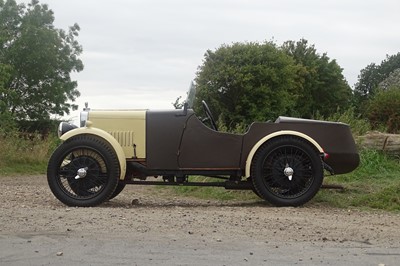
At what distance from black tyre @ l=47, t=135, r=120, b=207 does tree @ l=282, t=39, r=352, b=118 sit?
5302cm

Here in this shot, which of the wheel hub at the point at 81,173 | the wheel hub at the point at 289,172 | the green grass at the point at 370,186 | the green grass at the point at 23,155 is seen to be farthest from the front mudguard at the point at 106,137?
the green grass at the point at 23,155

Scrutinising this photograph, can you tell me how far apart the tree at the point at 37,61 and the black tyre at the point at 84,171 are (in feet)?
131

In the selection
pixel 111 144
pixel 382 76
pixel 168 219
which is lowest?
pixel 168 219

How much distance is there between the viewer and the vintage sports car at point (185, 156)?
9617 mm

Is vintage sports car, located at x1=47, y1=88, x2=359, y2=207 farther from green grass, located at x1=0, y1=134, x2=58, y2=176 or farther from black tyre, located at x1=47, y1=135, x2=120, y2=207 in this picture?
green grass, located at x1=0, y1=134, x2=58, y2=176

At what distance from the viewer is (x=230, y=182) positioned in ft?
32.7

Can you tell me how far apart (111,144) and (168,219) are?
2.22 metres

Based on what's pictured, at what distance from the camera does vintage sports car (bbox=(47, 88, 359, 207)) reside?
31.6 ft

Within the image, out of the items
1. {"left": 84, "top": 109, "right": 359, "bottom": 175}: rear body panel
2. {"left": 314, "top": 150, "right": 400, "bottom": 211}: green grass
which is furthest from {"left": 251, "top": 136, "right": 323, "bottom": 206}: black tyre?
{"left": 314, "top": 150, "right": 400, "bottom": 211}: green grass

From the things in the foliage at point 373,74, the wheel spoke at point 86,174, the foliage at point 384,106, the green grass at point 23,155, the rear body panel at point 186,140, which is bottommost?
the green grass at point 23,155

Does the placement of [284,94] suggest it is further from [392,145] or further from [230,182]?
[230,182]

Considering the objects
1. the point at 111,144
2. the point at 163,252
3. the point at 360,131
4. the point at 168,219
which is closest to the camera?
the point at 163,252

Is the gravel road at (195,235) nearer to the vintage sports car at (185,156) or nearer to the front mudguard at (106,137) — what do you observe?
the vintage sports car at (185,156)

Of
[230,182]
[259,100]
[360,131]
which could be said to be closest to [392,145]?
[360,131]
